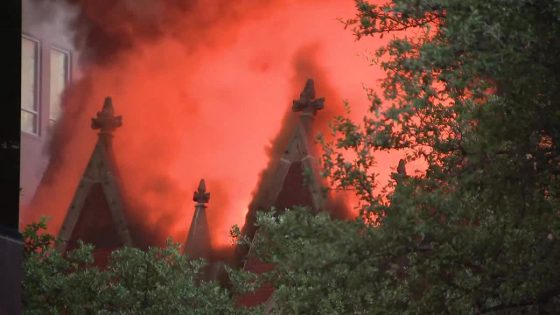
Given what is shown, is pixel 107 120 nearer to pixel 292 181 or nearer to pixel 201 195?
pixel 201 195

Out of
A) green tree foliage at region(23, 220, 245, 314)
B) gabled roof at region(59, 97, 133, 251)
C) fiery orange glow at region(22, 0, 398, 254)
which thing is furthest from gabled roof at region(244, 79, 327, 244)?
green tree foliage at region(23, 220, 245, 314)

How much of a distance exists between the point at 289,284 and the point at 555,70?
794cm

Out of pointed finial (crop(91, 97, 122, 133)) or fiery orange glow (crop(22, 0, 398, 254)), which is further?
pointed finial (crop(91, 97, 122, 133))

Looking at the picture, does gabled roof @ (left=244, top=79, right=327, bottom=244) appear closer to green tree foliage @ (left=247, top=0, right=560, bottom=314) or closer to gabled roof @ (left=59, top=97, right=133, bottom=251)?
gabled roof @ (left=59, top=97, right=133, bottom=251)

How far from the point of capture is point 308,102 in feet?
119

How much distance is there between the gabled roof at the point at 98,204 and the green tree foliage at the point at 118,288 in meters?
8.31

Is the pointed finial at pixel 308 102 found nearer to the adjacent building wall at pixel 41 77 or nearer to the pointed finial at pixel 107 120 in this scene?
the pointed finial at pixel 107 120

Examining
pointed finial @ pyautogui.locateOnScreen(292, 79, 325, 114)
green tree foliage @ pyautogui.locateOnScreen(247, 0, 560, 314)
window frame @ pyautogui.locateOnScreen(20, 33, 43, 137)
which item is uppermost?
window frame @ pyautogui.locateOnScreen(20, 33, 43, 137)

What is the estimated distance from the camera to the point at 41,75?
4016 centimetres

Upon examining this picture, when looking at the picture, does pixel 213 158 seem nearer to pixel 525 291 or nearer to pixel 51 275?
pixel 51 275

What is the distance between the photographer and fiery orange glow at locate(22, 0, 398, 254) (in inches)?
1510

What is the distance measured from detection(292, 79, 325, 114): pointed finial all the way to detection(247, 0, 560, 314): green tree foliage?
16403 millimetres

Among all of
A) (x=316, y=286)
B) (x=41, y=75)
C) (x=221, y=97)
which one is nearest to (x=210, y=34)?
(x=221, y=97)

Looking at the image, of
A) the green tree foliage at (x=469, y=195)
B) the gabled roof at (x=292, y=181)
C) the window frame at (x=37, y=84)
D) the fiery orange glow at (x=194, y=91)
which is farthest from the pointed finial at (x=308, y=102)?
the green tree foliage at (x=469, y=195)
